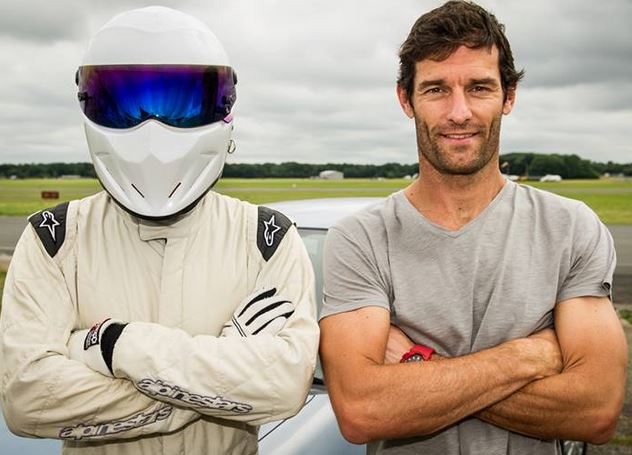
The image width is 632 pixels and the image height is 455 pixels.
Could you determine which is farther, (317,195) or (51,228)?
(317,195)

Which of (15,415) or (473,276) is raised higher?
(473,276)

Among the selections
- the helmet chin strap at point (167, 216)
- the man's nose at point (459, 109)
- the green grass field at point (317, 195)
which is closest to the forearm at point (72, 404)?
the helmet chin strap at point (167, 216)

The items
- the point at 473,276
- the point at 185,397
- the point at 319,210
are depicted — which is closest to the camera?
the point at 185,397

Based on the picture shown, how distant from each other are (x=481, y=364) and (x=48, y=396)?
1195 millimetres

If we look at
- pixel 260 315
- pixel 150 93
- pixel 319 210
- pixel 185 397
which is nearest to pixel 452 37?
pixel 150 93

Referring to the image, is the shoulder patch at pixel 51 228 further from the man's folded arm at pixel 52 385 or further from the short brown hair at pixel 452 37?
Answer: the short brown hair at pixel 452 37

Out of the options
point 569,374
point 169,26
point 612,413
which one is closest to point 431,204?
point 569,374

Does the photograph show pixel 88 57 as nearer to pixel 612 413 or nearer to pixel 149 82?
pixel 149 82

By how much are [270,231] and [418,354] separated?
574 mm

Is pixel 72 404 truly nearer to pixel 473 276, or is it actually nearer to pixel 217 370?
pixel 217 370

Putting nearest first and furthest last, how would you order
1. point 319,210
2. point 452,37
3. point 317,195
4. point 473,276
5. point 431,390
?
point 431,390, point 473,276, point 452,37, point 319,210, point 317,195

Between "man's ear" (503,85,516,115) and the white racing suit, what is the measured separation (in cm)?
83

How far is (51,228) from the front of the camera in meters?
2.06

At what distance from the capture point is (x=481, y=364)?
2.00 m
